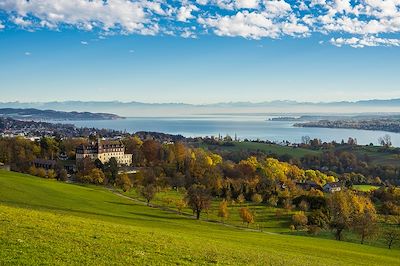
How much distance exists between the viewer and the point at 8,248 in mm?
14492

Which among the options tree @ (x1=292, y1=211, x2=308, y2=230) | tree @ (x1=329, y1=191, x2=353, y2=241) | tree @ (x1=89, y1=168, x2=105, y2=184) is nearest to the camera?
tree @ (x1=329, y1=191, x2=353, y2=241)

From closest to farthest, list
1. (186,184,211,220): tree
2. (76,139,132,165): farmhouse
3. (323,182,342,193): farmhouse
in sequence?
1. (186,184,211,220): tree
2. (323,182,342,193): farmhouse
3. (76,139,132,165): farmhouse

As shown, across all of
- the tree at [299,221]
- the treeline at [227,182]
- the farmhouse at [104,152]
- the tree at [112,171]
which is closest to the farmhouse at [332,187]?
the treeline at [227,182]

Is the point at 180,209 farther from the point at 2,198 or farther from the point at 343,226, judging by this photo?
the point at 2,198

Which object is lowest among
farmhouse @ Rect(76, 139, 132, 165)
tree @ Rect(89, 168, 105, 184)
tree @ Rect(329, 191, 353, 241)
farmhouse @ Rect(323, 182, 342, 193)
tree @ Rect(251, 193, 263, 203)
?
farmhouse @ Rect(323, 182, 342, 193)

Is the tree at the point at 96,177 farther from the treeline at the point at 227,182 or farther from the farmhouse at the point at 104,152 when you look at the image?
the farmhouse at the point at 104,152

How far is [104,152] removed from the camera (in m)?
116

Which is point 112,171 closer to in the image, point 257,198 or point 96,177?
point 96,177

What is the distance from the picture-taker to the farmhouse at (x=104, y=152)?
4259 inches

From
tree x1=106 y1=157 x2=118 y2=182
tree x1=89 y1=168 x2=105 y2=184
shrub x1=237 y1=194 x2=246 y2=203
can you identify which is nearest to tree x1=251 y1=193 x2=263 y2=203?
shrub x1=237 y1=194 x2=246 y2=203

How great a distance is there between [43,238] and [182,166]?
83336 millimetres

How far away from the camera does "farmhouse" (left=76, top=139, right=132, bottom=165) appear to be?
108188mm

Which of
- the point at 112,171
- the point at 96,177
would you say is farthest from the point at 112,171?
the point at 96,177

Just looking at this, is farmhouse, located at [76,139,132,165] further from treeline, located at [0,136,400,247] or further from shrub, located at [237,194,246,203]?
shrub, located at [237,194,246,203]
